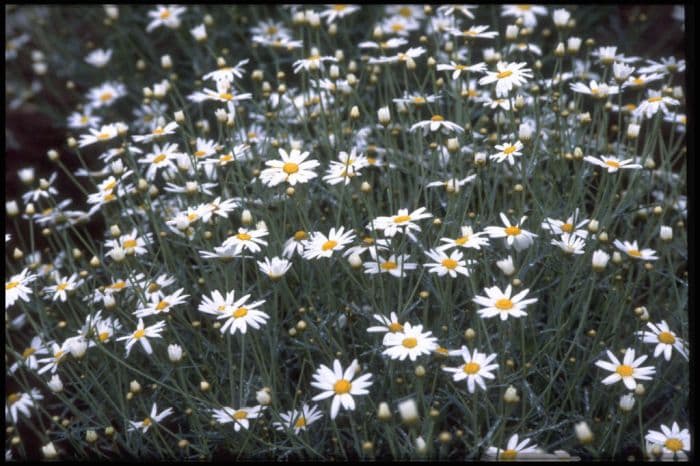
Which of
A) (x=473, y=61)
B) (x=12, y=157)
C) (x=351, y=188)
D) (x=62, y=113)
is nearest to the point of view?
(x=351, y=188)

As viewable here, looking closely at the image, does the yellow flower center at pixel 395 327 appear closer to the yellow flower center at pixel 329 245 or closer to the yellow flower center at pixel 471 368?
the yellow flower center at pixel 471 368

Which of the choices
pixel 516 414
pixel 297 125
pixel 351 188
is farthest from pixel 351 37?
pixel 516 414

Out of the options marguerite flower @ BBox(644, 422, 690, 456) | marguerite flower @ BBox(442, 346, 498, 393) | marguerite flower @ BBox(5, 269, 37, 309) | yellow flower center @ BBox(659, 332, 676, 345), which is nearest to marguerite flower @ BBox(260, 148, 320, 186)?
marguerite flower @ BBox(442, 346, 498, 393)

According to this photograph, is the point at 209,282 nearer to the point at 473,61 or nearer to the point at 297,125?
the point at 297,125

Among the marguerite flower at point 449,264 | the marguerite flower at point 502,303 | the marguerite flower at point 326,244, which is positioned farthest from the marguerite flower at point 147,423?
the marguerite flower at point 502,303

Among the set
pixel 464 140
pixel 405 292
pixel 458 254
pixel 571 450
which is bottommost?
pixel 571 450

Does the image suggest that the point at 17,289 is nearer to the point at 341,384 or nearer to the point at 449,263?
the point at 341,384

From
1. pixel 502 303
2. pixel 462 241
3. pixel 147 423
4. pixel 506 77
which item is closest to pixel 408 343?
pixel 502 303
